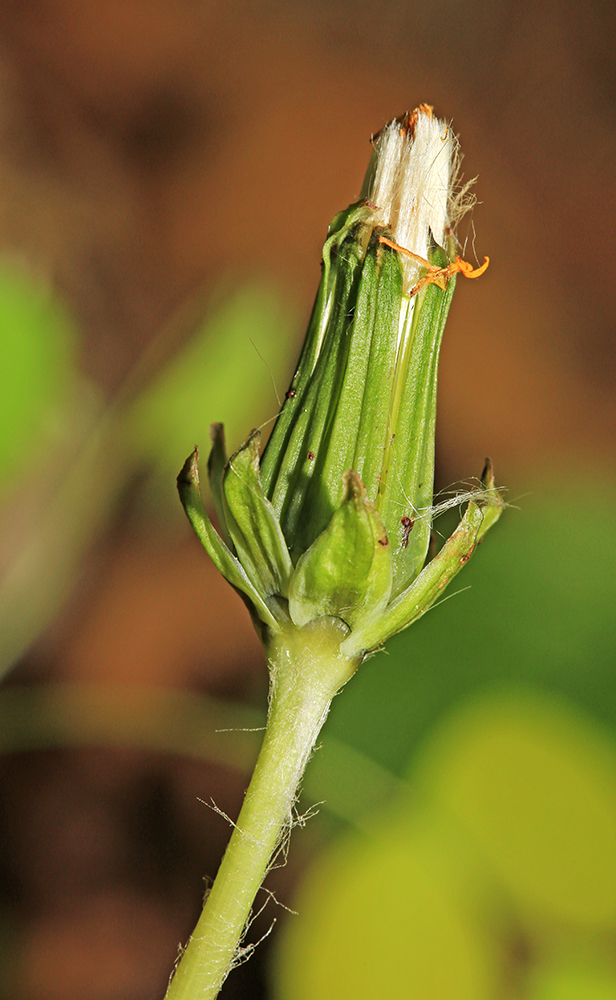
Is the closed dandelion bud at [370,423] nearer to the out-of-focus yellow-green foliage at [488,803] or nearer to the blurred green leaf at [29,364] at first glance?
the out-of-focus yellow-green foliage at [488,803]

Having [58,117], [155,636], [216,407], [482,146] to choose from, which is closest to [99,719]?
[155,636]

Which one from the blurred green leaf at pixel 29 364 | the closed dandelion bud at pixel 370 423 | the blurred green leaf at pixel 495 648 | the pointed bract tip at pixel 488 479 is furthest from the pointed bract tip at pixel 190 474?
the blurred green leaf at pixel 29 364

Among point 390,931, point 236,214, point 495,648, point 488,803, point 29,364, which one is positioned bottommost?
point 390,931

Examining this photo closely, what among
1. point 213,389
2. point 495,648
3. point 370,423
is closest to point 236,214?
point 213,389

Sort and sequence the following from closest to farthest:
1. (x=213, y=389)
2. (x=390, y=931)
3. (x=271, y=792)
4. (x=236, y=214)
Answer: (x=271, y=792) < (x=390, y=931) < (x=213, y=389) < (x=236, y=214)

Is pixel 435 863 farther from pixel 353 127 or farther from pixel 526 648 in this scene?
Result: pixel 353 127

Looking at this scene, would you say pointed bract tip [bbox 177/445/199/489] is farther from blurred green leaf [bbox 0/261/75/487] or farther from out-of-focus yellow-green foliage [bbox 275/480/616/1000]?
blurred green leaf [bbox 0/261/75/487]

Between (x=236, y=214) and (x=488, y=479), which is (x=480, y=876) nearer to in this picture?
(x=488, y=479)
